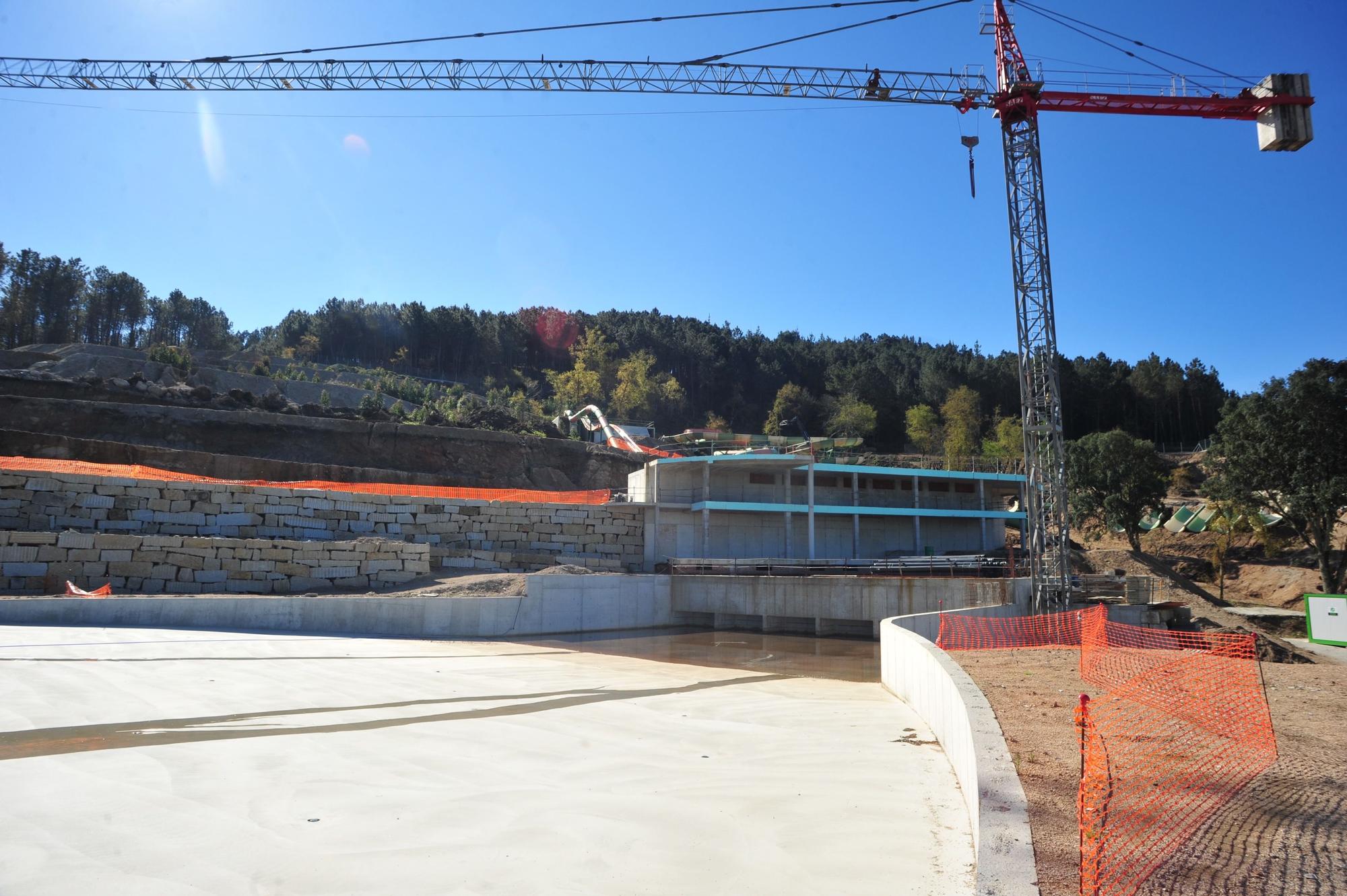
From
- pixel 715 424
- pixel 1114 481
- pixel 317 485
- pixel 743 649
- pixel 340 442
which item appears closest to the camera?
pixel 743 649

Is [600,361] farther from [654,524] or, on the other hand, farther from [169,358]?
[654,524]

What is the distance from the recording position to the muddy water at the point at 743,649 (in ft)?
65.2

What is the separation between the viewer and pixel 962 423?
251 ft

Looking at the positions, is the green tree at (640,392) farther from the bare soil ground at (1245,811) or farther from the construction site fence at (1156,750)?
the bare soil ground at (1245,811)

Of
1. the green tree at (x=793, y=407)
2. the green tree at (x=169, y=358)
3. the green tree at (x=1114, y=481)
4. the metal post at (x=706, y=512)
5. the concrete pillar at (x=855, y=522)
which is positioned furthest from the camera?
the green tree at (x=793, y=407)

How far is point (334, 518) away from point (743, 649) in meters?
15.3

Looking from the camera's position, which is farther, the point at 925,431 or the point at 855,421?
the point at 855,421

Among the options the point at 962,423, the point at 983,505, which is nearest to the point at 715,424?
the point at 962,423

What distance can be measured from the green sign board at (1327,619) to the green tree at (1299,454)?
1498 centimetres

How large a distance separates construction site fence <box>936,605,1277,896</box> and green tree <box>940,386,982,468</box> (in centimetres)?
6058

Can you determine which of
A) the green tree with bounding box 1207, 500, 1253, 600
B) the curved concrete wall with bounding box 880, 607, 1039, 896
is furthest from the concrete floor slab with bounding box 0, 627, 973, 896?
the green tree with bounding box 1207, 500, 1253, 600

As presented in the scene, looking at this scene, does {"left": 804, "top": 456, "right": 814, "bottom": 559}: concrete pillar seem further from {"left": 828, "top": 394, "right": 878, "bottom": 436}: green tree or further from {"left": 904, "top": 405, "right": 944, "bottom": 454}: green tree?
{"left": 828, "top": 394, "right": 878, "bottom": 436}: green tree

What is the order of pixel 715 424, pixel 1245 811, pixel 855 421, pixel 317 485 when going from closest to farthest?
pixel 1245 811 → pixel 317 485 → pixel 855 421 → pixel 715 424

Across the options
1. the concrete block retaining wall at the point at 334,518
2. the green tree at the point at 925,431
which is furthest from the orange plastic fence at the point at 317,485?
the green tree at the point at 925,431
